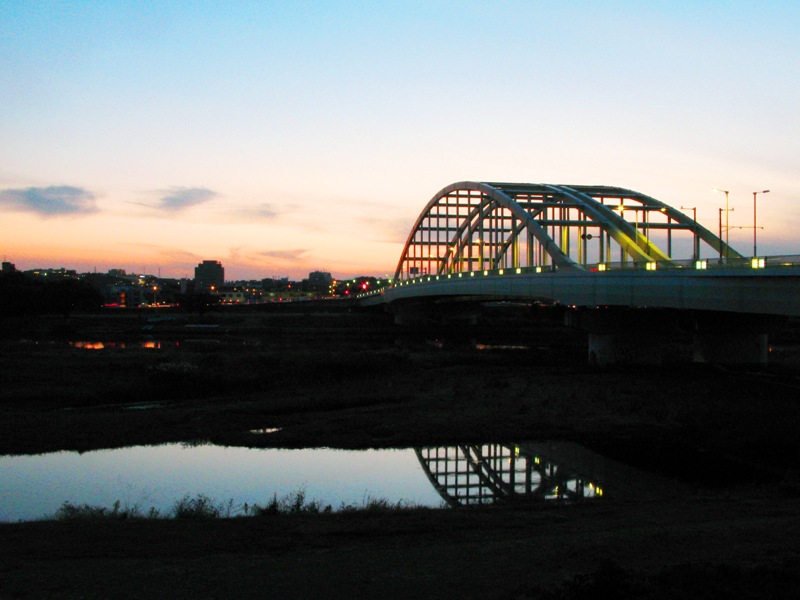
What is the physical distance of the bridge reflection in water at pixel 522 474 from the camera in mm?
A: 17234

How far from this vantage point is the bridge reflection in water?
56.5ft

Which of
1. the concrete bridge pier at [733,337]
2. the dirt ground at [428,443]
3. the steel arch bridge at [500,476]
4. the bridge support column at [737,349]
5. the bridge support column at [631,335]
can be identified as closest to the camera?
the dirt ground at [428,443]

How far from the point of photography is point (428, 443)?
2303cm

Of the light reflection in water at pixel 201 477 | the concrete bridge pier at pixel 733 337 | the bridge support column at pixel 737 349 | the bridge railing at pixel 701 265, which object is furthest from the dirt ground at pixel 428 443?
the bridge railing at pixel 701 265

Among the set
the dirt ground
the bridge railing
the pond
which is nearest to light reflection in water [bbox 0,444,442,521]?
the pond

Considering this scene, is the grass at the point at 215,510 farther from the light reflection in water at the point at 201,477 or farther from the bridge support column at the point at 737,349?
the bridge support column at the point at 737,349

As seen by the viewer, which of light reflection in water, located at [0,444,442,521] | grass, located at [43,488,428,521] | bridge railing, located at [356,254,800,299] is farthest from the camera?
bridge railing, located at [356,254,800,299]

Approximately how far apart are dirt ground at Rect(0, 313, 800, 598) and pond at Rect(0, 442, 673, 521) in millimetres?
999

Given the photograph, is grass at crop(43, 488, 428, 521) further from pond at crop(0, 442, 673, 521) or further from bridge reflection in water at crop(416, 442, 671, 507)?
bridge reflection in water at crop(416, 442, 671, 507)

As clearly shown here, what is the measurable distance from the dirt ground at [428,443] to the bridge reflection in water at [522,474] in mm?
1018

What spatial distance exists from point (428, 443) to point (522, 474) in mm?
4262

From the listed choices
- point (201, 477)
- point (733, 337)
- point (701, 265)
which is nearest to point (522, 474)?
point (201, 477)

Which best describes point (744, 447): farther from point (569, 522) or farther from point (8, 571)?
point (8, 571)

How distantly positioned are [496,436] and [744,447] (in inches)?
267
